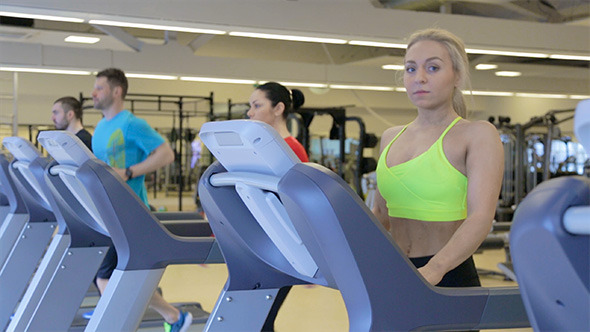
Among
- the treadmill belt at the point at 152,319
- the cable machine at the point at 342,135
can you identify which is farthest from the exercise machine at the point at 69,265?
the cable machine at the point at 342,135

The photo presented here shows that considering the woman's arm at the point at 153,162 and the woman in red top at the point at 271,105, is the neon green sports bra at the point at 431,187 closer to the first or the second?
the woman in red top at the point at 271,105

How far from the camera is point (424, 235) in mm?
1835

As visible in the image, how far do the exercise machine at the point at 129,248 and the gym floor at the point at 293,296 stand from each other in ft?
6.41

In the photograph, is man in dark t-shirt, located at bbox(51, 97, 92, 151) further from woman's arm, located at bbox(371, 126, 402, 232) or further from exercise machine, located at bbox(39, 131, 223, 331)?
woman's arm, located at bbox(371, 126, 402, 232)

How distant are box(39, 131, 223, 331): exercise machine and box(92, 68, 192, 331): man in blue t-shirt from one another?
1.16 m

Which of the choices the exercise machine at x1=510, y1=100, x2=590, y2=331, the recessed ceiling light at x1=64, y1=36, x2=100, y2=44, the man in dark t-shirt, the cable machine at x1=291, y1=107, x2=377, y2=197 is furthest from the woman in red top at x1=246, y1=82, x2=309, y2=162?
the recessed ceiling light at x1=64, y1=36, x2=100, y2=44

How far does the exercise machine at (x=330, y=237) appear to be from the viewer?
119cm

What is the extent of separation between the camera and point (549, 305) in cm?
73

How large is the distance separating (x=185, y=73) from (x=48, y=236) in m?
6.56

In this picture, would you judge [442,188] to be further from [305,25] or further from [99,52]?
[99,52]

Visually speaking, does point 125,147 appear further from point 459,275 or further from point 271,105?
point 459,275

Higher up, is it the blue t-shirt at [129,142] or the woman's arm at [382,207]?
the woman's arm at [382,207]

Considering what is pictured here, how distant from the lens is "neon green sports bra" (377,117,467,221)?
1.77 m

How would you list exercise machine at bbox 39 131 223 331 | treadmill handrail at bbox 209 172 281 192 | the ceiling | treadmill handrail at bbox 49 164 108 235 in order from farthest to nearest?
the ceiling < treadmill handrail at bbox 49 164 108 235 < exercise machine at bbox 39 131 223 331 < treadmill handrail at bbox 209 172 281 192
